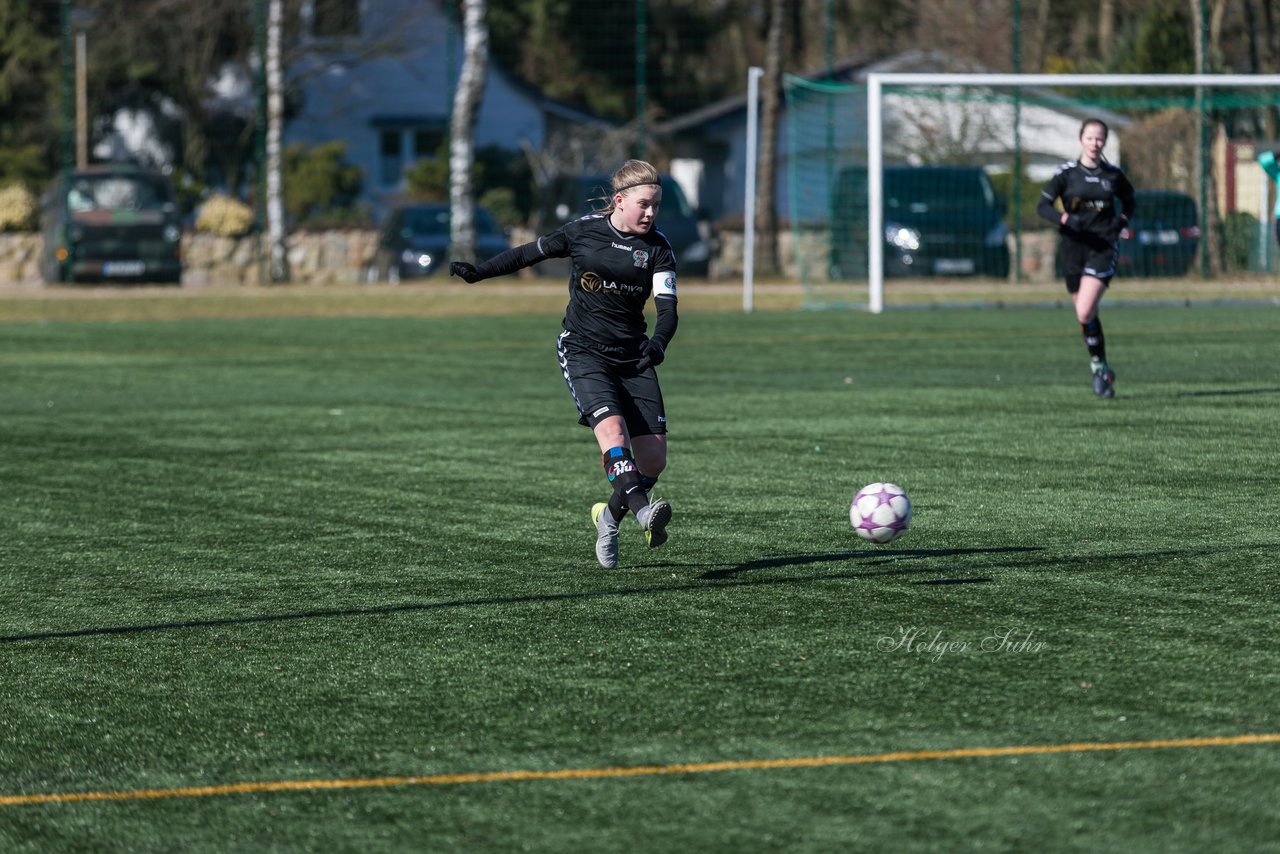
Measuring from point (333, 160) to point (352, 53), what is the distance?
2672mm

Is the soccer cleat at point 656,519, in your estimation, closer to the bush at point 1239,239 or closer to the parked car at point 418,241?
the bush at point 1239,239

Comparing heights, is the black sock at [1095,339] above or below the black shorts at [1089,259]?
below

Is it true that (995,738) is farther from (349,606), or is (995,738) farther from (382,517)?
(382,517)

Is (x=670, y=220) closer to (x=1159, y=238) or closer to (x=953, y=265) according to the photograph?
(x=953, y=265)

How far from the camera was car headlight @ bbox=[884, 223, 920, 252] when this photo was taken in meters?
27.6

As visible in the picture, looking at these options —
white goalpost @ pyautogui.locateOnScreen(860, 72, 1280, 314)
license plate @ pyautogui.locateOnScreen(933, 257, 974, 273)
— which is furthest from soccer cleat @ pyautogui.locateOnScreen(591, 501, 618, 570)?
license plate @ pyautogui.locateOnScreen(933, 257, 974, 273)

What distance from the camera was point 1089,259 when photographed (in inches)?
579

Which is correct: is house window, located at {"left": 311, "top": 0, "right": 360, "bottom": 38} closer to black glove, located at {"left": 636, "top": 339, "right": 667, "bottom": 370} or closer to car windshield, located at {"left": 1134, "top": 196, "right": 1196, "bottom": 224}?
car windshield, located at {"left": 1134, "top": 196, "right": 1196, "bottom": 224}

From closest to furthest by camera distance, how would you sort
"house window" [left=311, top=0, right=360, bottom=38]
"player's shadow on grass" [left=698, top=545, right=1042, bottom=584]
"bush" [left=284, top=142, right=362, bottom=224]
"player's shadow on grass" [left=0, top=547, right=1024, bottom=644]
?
"player's shadow on grass" [left=0, top=547, right=1024, bottom=644] → "player's shadow on grass" [left=698, top=545, right=1042, bottom=584] → "house window" [left=311, top=0, right=360, bottom=38] → "bush" [left=284, top=142, right=362, bottom=224]

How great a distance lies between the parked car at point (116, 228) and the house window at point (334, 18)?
13.9 m

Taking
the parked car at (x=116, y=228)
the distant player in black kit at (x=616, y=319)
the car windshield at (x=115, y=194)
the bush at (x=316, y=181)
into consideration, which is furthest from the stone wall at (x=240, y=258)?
the distant player in black kit at (x=616, y=319)

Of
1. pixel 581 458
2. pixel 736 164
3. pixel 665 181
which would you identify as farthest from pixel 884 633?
pixel 736 164

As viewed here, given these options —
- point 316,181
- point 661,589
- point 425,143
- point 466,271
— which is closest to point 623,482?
point 661,589

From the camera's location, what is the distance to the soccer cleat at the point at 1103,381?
14.1 metres
